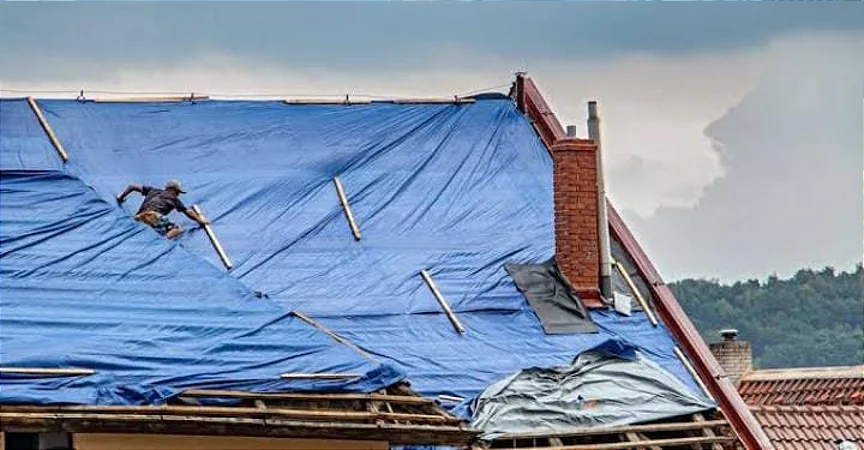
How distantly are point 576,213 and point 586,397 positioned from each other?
3184mm

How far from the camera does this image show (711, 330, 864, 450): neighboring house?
88.0 ft

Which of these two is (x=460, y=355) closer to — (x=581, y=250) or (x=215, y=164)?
(x=581, y=250)

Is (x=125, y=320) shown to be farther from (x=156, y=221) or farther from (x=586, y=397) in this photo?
(x=586, y=397)

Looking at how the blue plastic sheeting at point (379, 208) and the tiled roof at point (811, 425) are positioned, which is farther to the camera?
the tiled roof at point (811, 425)

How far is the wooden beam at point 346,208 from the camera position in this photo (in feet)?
83.3

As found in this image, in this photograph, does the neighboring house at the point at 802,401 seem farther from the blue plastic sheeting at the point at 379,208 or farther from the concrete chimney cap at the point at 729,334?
the blue plastic sheeting at the point at 379,208

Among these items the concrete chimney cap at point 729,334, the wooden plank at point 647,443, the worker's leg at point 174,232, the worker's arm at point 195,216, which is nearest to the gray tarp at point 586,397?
the wooden plank at point 647,443

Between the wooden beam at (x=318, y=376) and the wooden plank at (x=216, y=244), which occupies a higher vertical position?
the wooden plank at (x=216, y=244)

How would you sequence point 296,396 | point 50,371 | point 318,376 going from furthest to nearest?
point 318,376, point 296,396, point 50,371

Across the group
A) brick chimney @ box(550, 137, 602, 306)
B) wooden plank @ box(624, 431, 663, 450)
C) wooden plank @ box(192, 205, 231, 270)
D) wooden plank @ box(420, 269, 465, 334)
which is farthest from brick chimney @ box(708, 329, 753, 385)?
wooden plank @ box(192, 205, 231, 270)

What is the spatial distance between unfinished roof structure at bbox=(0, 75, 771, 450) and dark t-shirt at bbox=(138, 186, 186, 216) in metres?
0.30

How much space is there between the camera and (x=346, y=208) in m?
25.8

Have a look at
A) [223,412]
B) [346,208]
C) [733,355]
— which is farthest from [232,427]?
[733,355]

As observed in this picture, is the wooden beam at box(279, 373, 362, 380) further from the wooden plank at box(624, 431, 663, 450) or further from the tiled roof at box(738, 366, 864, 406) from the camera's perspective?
the tiled roof at box(738, 366, 864, 406)
